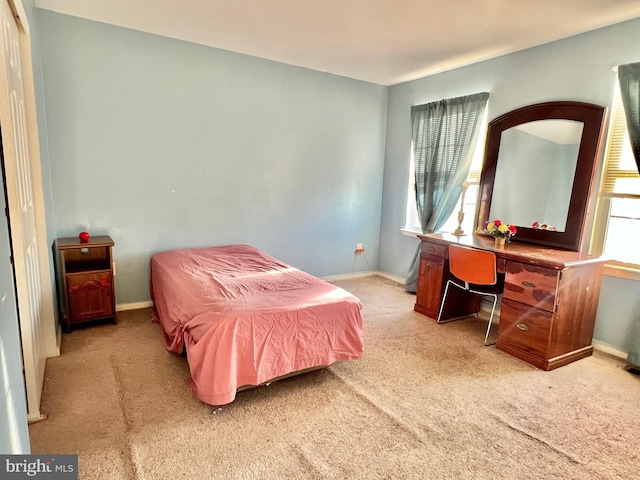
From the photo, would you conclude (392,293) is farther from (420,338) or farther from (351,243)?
(420,338)

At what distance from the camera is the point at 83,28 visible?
118 inches

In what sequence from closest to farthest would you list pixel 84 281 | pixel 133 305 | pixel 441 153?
pixel 84 281 → pixel 133 305 → pixel 441 153

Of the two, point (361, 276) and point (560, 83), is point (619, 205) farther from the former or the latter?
point (361, 276)

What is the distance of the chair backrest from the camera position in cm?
290

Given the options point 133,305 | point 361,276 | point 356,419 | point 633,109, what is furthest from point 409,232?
point 133,305

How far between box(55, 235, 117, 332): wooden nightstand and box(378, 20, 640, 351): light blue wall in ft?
10.5

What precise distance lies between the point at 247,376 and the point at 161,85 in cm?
269

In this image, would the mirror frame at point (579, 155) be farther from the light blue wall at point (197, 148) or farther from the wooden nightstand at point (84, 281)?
the wooden nightstand at point (84, 281)

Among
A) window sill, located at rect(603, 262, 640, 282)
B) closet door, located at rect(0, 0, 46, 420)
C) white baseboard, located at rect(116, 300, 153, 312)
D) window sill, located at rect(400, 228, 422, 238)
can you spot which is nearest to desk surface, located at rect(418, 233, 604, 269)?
window sill, located at rect(603, 262, 640, 282)

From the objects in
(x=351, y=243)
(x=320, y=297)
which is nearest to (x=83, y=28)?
(x=320, y=297)

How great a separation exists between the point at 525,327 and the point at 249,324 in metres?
2.01

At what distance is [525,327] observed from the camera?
8.95ft

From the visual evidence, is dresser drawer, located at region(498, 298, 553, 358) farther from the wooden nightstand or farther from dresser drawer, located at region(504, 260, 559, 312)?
the wooden nightstand

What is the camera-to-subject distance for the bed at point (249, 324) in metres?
1.98
